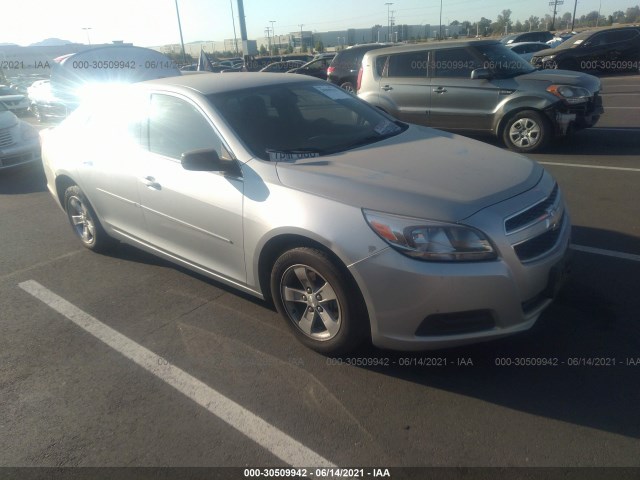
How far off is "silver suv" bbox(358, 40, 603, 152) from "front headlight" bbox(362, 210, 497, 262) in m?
5.99

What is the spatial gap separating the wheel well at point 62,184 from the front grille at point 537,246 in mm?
4135

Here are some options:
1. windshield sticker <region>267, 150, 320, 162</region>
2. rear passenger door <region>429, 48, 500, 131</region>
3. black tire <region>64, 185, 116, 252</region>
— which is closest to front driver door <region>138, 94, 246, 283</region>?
windshield sticker <region>267, 150, 320, 162</region>

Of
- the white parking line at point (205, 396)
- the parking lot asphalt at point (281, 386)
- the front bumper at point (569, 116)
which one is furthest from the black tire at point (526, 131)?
the white parking line at point (205, 396)

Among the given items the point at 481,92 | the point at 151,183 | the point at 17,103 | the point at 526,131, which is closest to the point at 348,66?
the point at 481,92

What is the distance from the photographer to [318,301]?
307cm

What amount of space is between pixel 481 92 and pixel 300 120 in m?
5.30

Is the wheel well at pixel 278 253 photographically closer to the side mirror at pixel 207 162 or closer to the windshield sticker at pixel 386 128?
the side mirror at pixel 207 162

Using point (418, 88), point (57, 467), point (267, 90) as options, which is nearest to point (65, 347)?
point (57, 467)

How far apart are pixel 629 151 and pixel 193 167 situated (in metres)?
7.28

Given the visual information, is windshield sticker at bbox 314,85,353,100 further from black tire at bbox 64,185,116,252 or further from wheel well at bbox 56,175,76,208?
wheel well at bbox 56,175,76,208

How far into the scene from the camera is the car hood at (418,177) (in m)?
2.75

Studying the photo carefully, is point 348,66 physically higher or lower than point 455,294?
higher

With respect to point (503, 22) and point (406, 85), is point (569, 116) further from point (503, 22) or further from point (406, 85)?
point (503, 22)

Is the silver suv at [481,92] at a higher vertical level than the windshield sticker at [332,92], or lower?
lower
